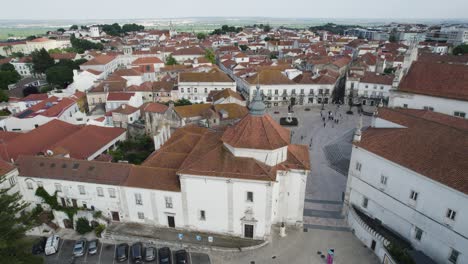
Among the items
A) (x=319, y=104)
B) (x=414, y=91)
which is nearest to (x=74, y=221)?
(x=414, y=91)

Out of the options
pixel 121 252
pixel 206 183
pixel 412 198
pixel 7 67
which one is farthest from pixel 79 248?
pixel 7 67

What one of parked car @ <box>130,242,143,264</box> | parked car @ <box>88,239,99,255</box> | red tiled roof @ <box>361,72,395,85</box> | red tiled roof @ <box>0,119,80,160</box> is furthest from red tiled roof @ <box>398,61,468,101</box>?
red tiled roof @ <box>0,119,80,160</box>

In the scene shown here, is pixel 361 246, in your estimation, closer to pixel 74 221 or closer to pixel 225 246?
pixel 225 246

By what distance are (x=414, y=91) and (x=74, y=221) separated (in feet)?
150

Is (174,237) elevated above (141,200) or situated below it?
below

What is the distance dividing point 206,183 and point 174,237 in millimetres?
6584

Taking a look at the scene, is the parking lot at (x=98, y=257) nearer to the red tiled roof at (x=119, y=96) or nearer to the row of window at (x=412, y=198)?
the row of window at (x=412, y=198)

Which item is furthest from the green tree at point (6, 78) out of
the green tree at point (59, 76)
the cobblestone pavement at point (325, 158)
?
the cobblestone pavement at point (325, 158)

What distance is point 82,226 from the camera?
29.6 m

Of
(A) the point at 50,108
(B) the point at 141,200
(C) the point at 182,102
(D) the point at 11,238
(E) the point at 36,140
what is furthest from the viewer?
(C) the point at 182,102

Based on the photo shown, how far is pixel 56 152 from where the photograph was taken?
114 feet

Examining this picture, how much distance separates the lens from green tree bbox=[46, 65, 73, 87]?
86.8 meters

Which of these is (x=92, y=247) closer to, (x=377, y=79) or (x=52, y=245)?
(x=52, y=245)

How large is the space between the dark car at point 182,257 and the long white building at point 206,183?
120 inches
